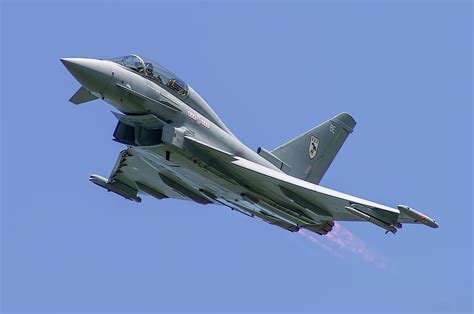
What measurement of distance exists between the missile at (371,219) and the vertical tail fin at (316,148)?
472cm

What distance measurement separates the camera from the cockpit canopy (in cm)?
2652

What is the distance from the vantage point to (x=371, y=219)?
2547cm

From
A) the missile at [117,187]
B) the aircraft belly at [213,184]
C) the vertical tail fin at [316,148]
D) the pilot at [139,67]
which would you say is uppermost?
the vertical tail fin at [316,148]

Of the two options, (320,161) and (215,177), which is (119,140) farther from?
(320,161)

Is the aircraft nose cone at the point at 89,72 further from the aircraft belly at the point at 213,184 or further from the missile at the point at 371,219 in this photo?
the missile at the point at 371,219

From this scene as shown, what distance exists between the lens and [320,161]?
31.4 meters

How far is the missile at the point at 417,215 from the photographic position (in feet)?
79.4

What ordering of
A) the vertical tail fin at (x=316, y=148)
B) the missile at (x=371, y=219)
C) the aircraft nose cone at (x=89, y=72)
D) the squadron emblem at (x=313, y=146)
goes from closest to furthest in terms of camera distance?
the missile at (x=371, y=219)
the aircraft nose cone at (x=89, y=72)
the vertical tail fin at (x=316, y=148)
the squadron emblem at (x=313, y=146)

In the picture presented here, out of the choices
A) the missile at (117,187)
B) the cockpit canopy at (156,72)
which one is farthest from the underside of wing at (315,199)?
the missile at (117,187)

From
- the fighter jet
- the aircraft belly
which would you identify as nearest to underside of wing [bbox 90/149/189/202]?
the fighter jet

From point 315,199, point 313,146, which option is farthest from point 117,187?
point 315,199

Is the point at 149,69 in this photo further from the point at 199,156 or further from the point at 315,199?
the point at 315,199

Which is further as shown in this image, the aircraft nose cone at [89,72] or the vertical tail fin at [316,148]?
the vertical tail fin at [316,148]

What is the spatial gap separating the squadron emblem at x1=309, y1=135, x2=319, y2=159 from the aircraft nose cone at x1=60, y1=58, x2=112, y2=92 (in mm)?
8007
